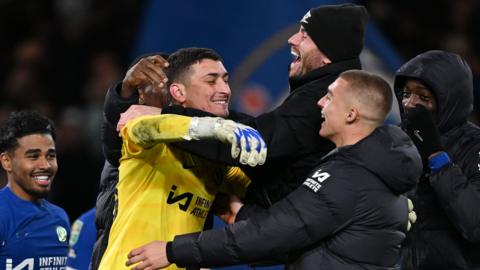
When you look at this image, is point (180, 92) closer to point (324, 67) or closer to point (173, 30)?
point (324, 67)

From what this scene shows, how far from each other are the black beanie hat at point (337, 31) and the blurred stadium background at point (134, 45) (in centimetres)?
274

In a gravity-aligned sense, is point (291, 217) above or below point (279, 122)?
below

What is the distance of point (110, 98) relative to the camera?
4.53 metres

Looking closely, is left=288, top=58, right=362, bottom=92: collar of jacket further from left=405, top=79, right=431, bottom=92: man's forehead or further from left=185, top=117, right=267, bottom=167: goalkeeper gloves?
left=185, top=117, right=267, bottom=167: goalkeeper gloves

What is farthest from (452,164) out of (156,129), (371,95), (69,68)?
(69,68)

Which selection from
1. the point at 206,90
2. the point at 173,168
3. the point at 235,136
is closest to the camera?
the point at 235,136

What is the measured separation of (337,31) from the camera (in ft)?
14.8

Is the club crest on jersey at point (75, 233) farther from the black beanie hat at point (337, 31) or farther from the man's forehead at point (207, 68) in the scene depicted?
the black beanie hat at point (337, 31)

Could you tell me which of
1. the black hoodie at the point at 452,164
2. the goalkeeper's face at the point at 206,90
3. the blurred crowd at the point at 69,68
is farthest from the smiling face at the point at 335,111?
the blurred crowd at the point at 69,68

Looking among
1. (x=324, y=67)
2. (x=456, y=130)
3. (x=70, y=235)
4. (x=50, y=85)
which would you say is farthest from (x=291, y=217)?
(x=50, y=85)

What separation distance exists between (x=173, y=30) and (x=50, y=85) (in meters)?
1.84

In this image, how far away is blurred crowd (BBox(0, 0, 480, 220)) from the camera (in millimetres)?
8250

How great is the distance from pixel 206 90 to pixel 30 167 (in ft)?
4.58

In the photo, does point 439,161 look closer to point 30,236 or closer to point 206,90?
point 206,90
